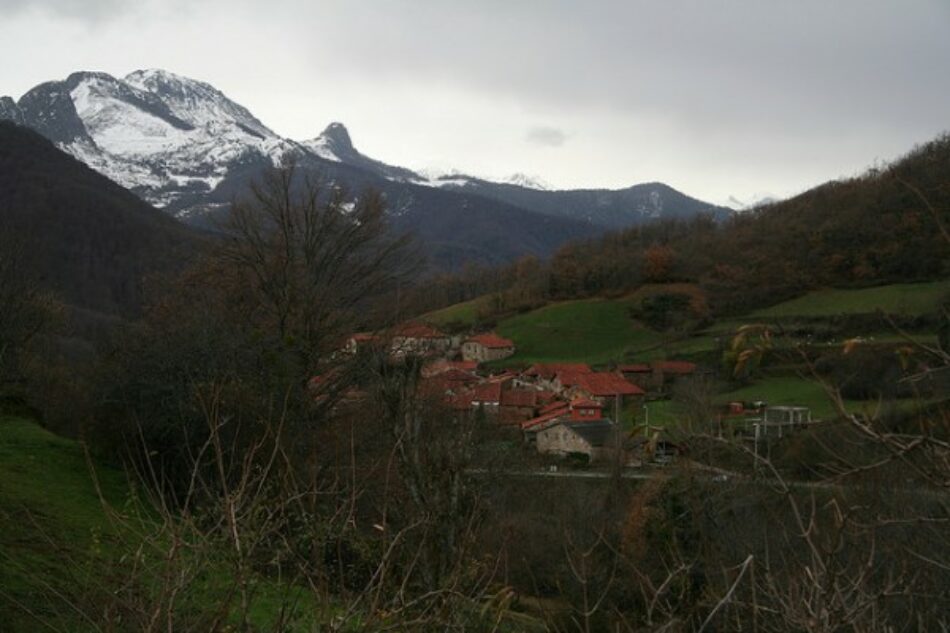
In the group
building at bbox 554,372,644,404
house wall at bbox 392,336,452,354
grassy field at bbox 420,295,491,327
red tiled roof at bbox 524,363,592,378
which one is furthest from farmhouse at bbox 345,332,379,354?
grassy field at bbox 420,295,491,327

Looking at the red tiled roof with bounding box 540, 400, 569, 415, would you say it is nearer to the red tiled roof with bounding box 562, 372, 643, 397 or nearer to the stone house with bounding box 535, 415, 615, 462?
the red tiled roof with bounding box 562, 372, 643, 397

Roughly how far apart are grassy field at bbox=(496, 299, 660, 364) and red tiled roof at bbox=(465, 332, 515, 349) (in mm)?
1111

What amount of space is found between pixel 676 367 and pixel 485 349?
60.5 ft

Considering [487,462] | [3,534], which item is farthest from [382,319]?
[3,534]

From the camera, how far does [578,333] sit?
61.2m

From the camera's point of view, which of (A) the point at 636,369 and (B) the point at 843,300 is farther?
(B) the point at 843,300

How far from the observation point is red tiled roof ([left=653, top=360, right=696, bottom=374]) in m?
42.5

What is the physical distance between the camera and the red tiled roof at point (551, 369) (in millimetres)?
47866

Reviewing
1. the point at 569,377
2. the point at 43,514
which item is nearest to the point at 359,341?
the point at 43,514

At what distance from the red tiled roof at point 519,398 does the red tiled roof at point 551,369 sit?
13.4 ft

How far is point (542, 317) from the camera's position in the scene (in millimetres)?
65688

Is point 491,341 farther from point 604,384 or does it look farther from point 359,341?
point 359,341

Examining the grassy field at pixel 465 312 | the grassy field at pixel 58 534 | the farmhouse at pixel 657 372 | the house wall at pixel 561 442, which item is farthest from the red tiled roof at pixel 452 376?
the grassy field at pixel 465 312

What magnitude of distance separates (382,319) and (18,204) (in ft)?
209
